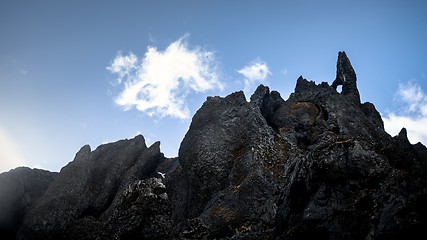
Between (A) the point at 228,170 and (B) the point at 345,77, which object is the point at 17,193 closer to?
(A) the point at 228,170

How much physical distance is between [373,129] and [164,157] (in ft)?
144

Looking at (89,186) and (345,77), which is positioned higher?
(345,77)

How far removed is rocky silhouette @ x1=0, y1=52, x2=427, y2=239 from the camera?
1562 centimetres

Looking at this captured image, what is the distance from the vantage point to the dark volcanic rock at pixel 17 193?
152ft

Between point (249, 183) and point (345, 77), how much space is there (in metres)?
50.6

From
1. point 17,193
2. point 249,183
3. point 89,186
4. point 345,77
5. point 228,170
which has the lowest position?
point 17,193

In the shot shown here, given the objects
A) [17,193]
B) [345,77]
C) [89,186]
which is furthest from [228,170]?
[345,77]

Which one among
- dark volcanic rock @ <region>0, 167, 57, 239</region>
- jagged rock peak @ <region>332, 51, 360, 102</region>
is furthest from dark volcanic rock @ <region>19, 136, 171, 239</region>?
jagged rock peak @ <region>332, 51, 360, 102</region>

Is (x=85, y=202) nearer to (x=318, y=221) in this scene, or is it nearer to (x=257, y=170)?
(x=257, y=170)

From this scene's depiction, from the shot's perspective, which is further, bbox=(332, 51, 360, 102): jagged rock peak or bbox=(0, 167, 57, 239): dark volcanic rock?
bbox=(332, 51, 360, 102): jagged rock peak

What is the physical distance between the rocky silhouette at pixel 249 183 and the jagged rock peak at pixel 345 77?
1.12 ft

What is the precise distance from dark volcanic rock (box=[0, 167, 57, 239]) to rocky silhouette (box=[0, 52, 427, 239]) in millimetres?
146

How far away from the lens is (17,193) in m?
49.1

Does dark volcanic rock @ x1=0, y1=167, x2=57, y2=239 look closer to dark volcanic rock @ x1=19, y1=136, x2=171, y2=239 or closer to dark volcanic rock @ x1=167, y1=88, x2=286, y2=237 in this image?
dark volcanic rock @ x1=19, y1=136, x2=171, y2=239
